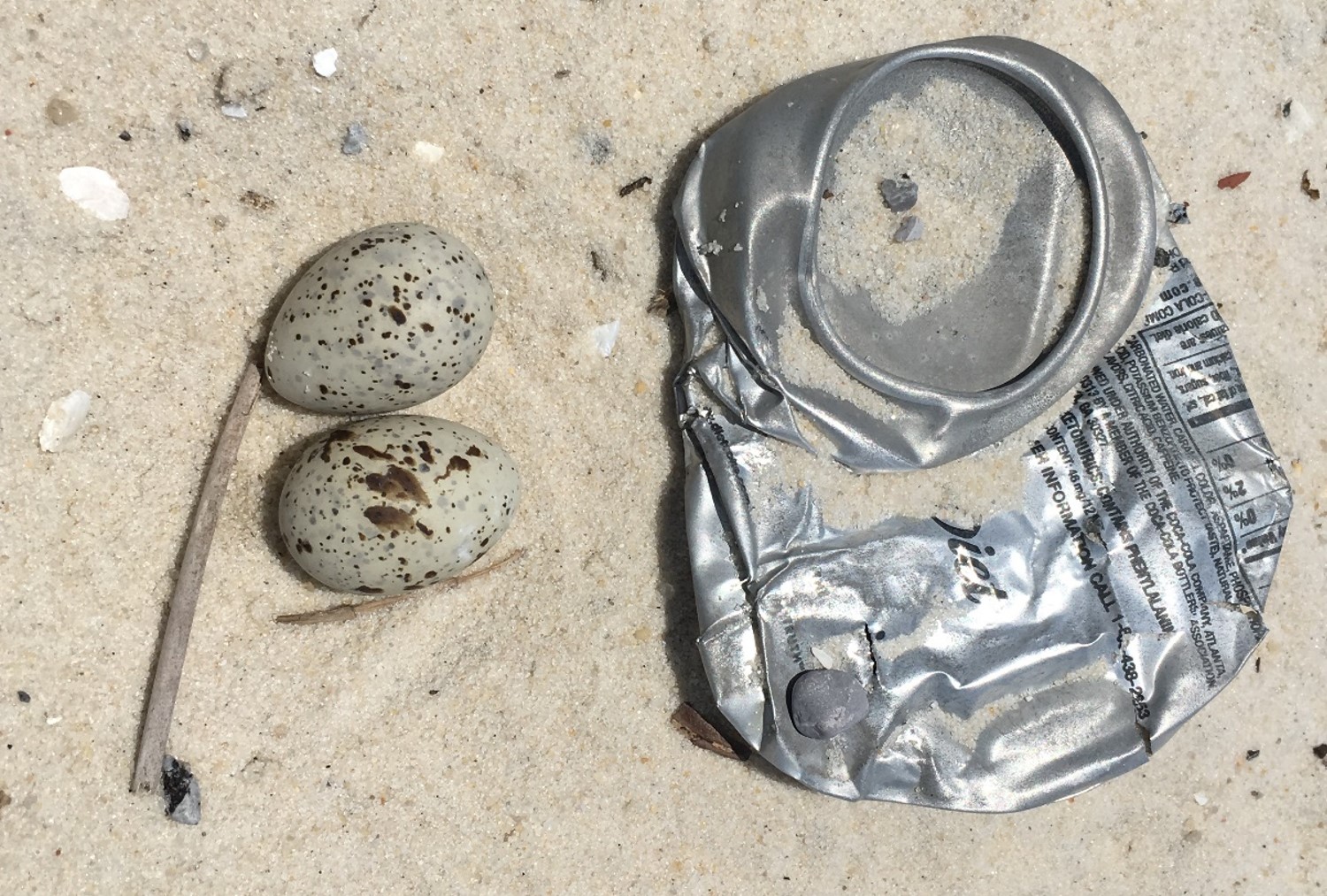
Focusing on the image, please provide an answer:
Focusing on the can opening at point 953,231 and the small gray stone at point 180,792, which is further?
the can opening at point 953,231

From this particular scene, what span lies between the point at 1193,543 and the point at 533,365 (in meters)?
1.27

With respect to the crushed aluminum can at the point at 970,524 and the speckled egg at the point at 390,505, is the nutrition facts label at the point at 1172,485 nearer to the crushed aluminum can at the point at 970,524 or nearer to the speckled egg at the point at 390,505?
the crushed aluminum can at the point at 970,524

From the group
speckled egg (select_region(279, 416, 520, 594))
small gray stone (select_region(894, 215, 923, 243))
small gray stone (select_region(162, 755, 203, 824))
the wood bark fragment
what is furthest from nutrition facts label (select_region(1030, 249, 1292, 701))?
small gray stone (select_region(162, 755, 203, 824))

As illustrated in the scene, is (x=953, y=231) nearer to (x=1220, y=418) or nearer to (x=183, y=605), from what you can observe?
(x=1220, y=418)

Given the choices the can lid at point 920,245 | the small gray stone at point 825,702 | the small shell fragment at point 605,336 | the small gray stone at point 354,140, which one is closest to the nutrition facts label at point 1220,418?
the can lid at point 920,245

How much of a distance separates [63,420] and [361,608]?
551 millimetres

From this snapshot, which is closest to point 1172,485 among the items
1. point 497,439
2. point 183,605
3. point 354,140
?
point 497,439

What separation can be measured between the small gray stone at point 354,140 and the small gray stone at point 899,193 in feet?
3.00

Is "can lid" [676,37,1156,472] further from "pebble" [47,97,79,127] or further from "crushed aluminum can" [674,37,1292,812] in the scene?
"pebble" [47,97,79,127]

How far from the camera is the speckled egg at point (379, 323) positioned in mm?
1356

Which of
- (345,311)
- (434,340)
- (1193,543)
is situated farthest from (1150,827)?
(345,311)

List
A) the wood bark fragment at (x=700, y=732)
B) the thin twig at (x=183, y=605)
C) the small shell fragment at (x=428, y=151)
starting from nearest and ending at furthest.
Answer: the thin twig at (x=183, y=605) < the small shell fragment at (x=428, y=151) < the wood bark fragment at (x=700, y=732)

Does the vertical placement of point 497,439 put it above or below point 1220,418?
below

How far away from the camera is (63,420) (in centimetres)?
142
